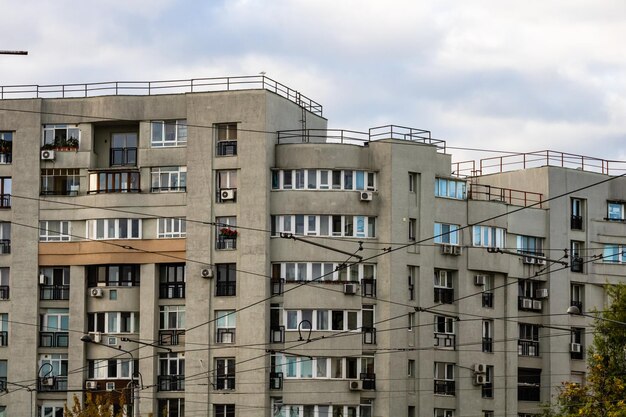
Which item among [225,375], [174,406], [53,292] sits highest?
[53,292]

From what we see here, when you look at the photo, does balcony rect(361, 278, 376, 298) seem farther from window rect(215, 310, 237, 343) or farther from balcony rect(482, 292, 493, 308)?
balcony rect(482, 292, 493, 308)

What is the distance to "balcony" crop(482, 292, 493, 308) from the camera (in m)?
93.8

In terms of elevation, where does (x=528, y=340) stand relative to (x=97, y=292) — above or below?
below

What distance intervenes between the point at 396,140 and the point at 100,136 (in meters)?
16.6

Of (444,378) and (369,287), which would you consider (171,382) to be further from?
(444,378)

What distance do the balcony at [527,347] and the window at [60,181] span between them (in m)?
26.5

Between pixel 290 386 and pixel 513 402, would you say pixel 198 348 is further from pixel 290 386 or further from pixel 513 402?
pixel 513 402

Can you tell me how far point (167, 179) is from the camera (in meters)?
90.6

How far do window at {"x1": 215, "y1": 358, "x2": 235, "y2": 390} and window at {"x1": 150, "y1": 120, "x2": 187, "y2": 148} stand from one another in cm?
1220

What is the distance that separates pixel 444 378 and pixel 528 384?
6495 millimetres

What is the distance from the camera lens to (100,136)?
3661 inches

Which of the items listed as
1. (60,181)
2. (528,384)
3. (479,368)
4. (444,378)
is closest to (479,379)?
(479,368)

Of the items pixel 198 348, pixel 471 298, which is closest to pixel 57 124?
pixel 198 348

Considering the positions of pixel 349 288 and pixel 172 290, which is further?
pixel 172 290
